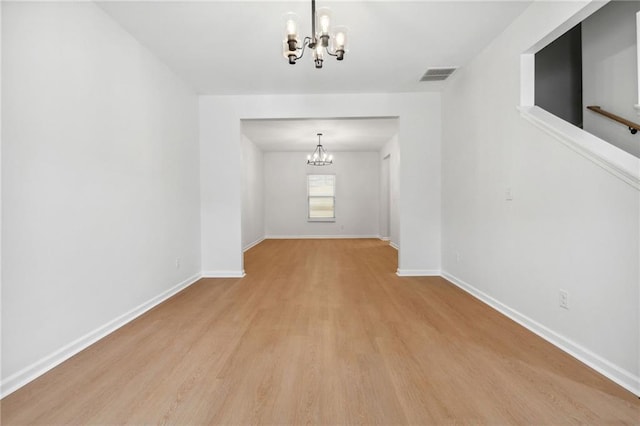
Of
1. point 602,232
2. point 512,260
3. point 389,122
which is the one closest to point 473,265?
point 512,260

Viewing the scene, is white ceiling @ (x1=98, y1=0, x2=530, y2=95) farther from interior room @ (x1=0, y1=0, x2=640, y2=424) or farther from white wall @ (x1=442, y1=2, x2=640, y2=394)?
white wall @ (x1=442, y1=2, x2=640, y2=394)

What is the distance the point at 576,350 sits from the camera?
201 cm

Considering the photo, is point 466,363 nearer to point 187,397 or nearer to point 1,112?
point 187,397

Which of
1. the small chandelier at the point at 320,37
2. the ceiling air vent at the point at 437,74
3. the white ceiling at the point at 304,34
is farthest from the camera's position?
the ceiling air vent at the point at 437,74

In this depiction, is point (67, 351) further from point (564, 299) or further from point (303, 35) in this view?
point (564, 299)

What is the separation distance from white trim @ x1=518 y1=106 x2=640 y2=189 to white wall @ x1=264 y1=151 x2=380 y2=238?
6.81 m

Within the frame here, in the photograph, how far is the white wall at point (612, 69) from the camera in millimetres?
2492

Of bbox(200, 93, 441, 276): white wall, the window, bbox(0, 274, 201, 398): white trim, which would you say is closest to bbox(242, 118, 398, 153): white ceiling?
bbox(200, 93, 441, 276): white wall

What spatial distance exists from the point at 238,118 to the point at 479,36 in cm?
312

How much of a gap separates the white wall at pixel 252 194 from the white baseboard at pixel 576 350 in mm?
5336

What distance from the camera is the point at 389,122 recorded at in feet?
19.4

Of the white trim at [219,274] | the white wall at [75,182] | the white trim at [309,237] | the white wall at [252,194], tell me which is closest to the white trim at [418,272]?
the white trim at [219,274]

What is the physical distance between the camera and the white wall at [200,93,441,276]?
14.1 ft

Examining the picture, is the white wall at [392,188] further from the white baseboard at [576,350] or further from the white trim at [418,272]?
the white baseboard at [576,350]
